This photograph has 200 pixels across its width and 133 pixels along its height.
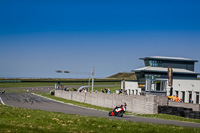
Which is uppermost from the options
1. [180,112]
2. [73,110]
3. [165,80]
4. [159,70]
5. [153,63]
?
[153,63]

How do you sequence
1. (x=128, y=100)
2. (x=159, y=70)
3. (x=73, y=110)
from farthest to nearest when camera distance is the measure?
(x=159, y=70) → (x=128, y=100) → (x=73, y=110)

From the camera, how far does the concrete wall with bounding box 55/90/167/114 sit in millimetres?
36344

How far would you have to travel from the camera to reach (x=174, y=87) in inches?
2301

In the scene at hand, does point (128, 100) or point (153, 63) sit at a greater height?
point (153, 63)

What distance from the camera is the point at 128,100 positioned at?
42.8m

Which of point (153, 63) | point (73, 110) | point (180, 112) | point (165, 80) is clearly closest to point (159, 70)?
point (153, 63)

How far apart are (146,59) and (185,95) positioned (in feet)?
70.2

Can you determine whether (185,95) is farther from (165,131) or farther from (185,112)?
(165,131)

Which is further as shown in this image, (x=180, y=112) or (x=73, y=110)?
(x=73, y=110)

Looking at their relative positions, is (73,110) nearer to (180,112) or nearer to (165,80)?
(180,112)

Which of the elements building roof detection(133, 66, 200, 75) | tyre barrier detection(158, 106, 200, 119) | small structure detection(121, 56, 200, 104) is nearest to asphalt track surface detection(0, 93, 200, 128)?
tyre barrier detection(158, 106, 200, 119)

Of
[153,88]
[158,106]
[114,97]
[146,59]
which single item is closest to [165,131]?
[158,106]

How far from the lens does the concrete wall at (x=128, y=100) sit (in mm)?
36344

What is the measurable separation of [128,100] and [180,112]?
38.8ft
